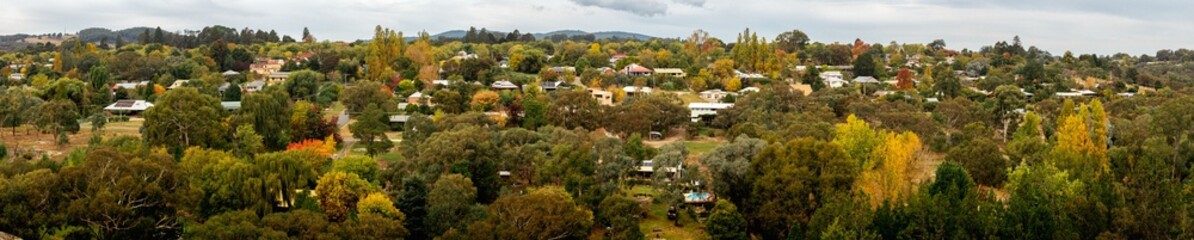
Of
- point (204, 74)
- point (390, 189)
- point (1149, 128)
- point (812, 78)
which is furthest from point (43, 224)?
point (812, 78)

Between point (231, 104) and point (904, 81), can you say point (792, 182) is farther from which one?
point (904, 81)

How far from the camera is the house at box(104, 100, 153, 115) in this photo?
36.2 meters

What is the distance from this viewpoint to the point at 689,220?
20.0m

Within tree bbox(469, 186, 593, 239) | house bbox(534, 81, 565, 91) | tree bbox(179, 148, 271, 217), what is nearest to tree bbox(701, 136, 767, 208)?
tree bbox(469, 186, 593, 239)

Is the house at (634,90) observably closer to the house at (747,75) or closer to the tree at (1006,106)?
the house at (747,75)

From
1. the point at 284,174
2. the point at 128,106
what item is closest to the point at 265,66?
the point at 128,106

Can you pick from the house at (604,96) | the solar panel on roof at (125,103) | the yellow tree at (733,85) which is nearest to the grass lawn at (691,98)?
the yellow tree at (733,85)

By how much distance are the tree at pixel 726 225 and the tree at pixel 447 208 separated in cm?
434

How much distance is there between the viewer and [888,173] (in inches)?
747

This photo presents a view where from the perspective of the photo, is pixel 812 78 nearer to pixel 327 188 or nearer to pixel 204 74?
pixel 204 74

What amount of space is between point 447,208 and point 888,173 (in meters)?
8.69

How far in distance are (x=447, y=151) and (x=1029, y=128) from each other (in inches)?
690

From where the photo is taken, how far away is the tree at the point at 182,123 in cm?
2439

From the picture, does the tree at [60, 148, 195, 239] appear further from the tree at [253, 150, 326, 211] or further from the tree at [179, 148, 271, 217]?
the tree at [253, 150, 326, 211]
